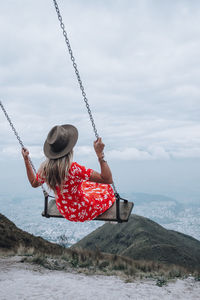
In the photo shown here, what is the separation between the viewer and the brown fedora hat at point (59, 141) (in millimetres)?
4637

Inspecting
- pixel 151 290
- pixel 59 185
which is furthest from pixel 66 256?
pixel 59 185

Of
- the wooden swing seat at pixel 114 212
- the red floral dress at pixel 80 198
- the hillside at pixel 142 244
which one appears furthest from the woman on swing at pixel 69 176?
the hillside at pixel 142 244

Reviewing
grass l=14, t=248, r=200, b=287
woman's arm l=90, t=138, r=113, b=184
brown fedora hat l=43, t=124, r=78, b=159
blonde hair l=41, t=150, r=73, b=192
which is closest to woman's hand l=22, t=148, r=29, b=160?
brown fedora hat l=43, t=124, r=78, b=159

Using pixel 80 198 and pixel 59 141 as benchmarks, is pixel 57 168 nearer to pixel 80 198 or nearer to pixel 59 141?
pixel 59 141

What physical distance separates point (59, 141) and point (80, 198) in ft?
4.07

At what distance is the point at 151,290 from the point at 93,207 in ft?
13.3

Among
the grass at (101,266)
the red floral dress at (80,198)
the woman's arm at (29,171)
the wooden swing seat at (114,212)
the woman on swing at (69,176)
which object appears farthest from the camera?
the grass at (101,266)

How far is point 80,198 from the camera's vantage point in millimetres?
5367

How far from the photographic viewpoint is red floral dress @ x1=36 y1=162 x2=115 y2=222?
15.8 feet

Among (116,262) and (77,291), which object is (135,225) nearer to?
(116,262)

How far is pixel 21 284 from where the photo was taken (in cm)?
702

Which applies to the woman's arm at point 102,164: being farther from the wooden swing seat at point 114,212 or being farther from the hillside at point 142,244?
the hillside at point 142,244

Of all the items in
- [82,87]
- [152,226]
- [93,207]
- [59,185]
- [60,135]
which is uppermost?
[82,87]

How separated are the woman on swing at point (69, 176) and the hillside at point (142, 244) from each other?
47.8 ft
